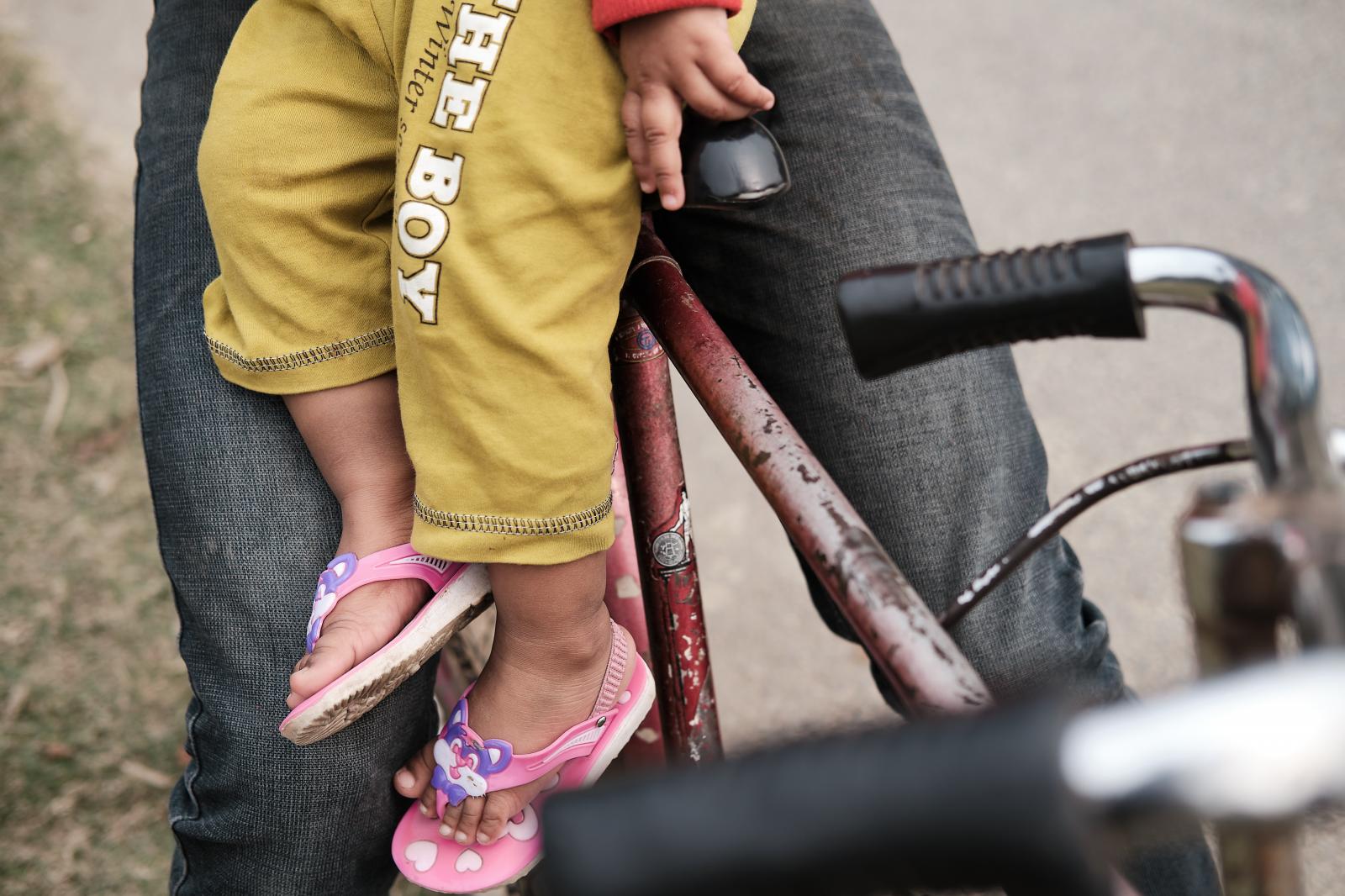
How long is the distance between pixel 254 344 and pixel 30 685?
1333 mm

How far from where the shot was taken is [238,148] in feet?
2.83

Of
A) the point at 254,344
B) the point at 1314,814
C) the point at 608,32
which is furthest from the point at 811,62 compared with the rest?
the point at 1314,814

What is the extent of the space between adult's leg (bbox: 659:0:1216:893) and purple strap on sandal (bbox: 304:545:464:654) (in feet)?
1.14

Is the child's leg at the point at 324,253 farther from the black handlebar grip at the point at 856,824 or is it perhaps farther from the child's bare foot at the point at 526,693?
the black handlebar grip at the point at 856,824

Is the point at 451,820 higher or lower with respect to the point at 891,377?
lower

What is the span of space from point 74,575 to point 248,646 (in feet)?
4.47

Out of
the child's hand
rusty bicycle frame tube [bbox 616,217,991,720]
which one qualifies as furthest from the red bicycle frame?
the child's hand

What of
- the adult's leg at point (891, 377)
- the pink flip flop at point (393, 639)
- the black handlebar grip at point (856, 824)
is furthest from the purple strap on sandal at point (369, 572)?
the black handlebar grip at point (856, 824)

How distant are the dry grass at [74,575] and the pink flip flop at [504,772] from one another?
99cm

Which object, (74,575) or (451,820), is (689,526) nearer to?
(451,820)

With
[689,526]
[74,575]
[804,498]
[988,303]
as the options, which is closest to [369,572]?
[689,526]

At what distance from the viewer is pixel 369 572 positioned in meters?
0.88

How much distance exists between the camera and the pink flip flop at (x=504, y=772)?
0.89 m

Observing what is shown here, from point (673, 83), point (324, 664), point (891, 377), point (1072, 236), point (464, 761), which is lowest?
point (1072, 236)
